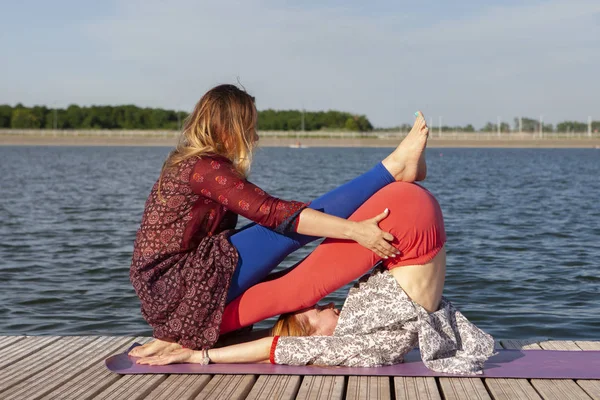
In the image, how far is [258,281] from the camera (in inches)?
149

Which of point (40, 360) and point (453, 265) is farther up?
point (40, 360)

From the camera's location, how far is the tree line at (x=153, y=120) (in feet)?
386

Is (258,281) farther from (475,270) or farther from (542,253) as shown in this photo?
(542,253)

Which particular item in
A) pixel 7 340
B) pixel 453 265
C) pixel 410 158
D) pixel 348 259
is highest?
pixel 410 158

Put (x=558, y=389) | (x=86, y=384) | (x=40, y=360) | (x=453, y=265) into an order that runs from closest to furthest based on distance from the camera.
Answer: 1. (x=558, y=389)
2. (x=86, y=384)
3. (x=40, y=360)
4. (x=453, y=265)

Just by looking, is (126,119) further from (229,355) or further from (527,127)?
(229,355)

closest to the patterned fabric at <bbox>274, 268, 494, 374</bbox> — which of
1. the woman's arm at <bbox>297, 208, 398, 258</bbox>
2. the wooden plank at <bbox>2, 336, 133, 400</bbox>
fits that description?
the woman's arm at <bbox>297, 208, 398, 258</bbox>

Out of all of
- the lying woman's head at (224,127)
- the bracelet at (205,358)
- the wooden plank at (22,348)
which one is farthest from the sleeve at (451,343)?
the wooden plank at (22,348)

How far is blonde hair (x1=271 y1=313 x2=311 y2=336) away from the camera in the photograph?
12.4ft

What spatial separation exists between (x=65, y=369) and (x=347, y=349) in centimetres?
128

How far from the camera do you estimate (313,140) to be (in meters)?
106

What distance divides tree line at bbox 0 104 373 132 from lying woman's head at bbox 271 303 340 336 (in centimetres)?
11314

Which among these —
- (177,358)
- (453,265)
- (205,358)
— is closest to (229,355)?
(205,358)

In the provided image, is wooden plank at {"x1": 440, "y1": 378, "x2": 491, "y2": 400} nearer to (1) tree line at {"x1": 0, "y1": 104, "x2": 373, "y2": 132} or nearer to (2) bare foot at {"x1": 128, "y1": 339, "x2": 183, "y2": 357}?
(2) bare foot at {"x1": 128, "y1": 339, "x2": 183, "y2": 357}
